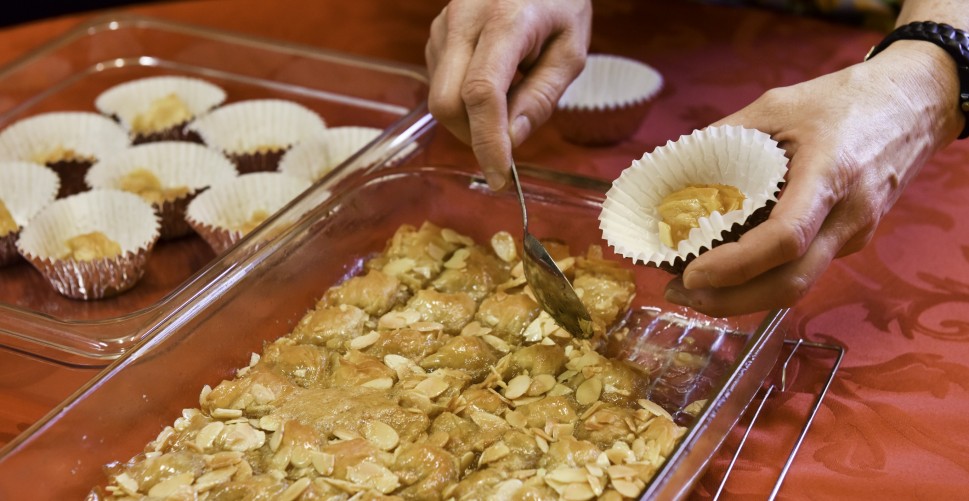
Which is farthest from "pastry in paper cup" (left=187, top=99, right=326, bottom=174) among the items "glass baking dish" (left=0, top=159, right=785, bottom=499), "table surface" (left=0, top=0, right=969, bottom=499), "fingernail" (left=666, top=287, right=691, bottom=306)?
"fingernail" (left=666, top=287, right=691, bottom=306)

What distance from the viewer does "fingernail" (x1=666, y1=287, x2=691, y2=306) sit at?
1.16 m

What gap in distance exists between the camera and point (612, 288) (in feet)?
4.78

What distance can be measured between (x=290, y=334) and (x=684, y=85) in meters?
1.14

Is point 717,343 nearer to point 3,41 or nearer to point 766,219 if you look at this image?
point 766,219

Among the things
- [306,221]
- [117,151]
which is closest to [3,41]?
[117,151]

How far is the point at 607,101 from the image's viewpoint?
76.9 inches

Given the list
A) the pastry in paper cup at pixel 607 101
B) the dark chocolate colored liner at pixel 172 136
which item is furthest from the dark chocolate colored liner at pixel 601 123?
the dark chocolate colored liner at pixel 172 136

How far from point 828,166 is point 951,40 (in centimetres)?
39

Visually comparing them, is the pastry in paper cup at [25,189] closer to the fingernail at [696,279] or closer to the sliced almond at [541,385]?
the sliced almond at [541,385]

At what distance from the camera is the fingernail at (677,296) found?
3.79 feet

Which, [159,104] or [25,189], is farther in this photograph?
[159,104]

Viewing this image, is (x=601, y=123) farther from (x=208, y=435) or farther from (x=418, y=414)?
(x=208, y=435)

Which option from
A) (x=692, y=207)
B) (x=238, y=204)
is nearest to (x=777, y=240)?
(x=692, y=207)

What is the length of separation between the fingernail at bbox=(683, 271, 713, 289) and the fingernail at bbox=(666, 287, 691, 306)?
0.15 feet
